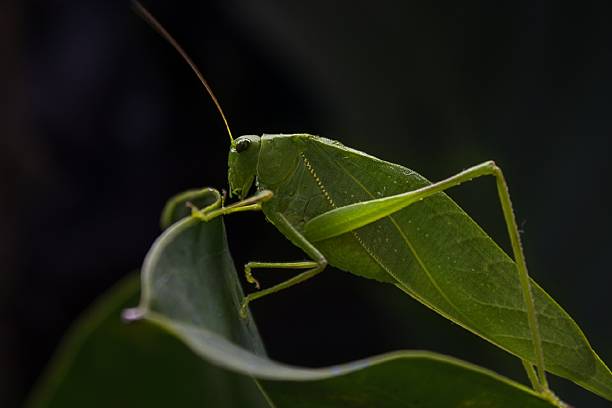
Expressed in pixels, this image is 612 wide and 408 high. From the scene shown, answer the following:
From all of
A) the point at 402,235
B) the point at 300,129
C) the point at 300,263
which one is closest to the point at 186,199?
the point at 300,263

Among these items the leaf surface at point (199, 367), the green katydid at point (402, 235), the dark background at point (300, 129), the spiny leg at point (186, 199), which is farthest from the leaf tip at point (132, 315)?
the dark background at point (300, 129)

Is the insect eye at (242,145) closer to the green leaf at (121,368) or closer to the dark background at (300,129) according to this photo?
the green leaf at (121,368)

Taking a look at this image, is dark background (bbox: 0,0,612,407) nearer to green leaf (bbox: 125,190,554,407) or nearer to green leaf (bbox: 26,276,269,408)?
green leaf (bbox: 125,190,554,407)

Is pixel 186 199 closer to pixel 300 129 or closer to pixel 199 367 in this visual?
pixel 199 367

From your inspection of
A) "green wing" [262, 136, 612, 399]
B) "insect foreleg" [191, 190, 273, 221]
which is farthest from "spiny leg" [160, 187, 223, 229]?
"green wing" [262, 136, 612, 399]

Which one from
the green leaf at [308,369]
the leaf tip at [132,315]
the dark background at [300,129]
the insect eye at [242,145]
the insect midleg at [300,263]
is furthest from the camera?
the dark background at [300,129]

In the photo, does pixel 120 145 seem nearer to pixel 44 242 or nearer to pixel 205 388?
pixel 44 242
